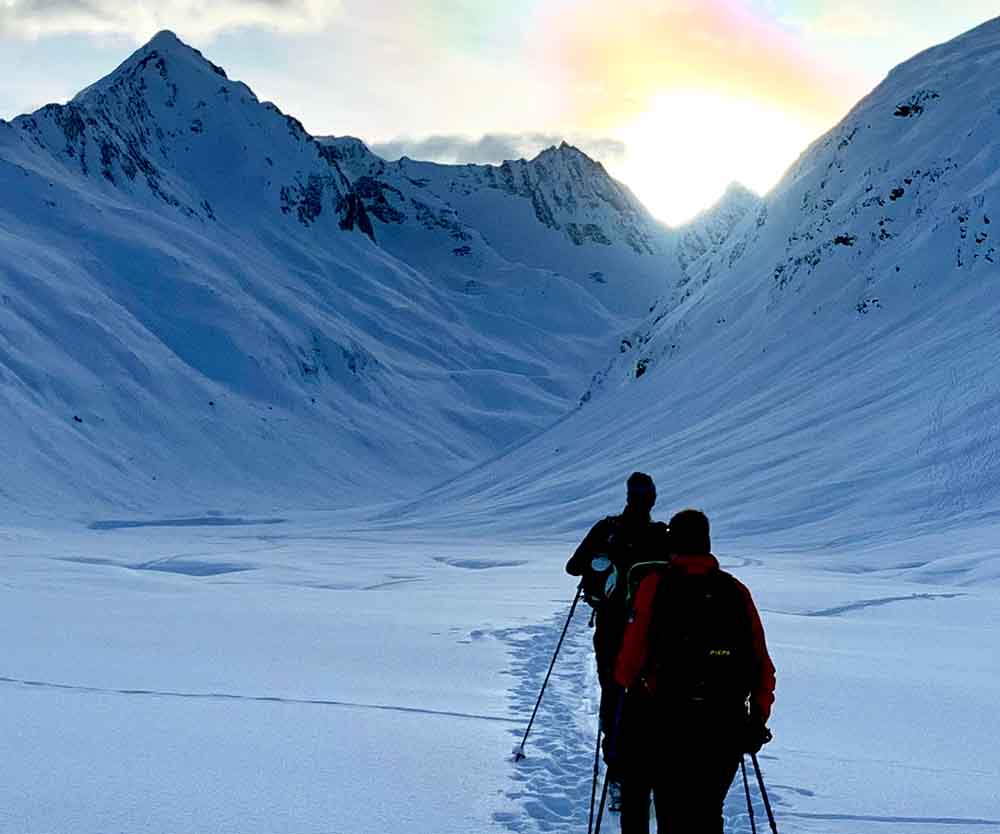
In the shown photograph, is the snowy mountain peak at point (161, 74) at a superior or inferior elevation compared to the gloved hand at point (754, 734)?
superior

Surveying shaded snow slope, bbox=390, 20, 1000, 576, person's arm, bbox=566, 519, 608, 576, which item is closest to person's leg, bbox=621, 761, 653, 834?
person's arm, bbox=566, 519, 608, 576

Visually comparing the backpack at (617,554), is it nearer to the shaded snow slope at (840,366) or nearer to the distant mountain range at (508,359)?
the shaded snow slope at (840,366)

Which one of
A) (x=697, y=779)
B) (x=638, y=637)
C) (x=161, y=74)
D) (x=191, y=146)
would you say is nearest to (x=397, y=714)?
(x=638, y=637)

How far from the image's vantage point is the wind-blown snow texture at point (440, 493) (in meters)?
6.93

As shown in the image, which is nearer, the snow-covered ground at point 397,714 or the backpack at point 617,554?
the snow-covered ground at point 397,714

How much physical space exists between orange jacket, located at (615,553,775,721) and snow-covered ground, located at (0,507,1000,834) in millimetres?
1416

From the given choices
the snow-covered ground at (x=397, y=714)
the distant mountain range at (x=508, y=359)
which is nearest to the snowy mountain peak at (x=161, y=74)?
the distant mountain range at (x=508, y=359)

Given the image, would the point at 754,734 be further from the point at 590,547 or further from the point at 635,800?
the point at 590,547

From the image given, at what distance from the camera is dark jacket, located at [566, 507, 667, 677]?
677 cm

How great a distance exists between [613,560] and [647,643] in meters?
1.93

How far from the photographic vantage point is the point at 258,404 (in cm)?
10362

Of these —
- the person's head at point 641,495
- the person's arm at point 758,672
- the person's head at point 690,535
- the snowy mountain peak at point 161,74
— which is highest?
the snowy mountain peak at point 161,74

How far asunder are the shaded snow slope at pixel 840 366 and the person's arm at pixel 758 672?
1939cm

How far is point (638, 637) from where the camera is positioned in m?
5.03
